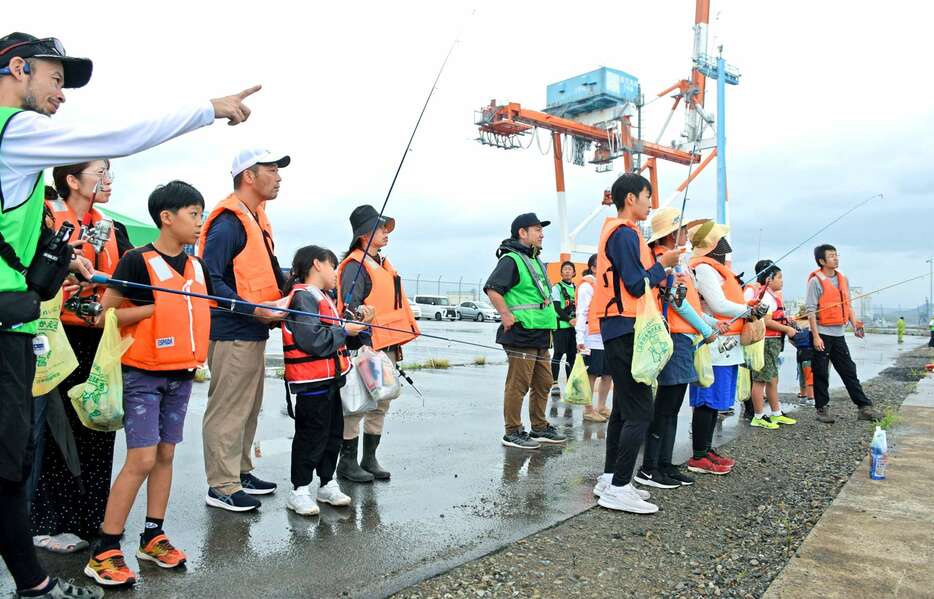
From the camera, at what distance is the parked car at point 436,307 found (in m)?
41.5

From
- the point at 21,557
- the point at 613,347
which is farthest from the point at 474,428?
the point at 21,557

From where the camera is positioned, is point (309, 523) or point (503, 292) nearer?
point (309, 523)

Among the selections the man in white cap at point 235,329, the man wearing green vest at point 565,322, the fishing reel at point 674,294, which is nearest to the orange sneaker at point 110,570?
the man in white cap at point 235,329

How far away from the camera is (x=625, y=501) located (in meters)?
4.21

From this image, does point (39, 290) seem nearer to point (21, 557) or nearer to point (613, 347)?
point (21, 557)

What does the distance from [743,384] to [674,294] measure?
3.05 metres

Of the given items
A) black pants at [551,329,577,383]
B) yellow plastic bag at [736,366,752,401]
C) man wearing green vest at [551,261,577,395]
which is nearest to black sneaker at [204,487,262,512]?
yellow plastic bag at [736,366,752,401]

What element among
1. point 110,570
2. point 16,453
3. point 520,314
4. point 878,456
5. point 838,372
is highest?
point 520,314

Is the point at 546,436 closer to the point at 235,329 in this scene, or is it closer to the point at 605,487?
the point at 605,487

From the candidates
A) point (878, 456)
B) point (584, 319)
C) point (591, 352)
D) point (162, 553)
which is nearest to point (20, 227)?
point (162, 553)

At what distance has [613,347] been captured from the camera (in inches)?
172

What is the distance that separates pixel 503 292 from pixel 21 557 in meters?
4.17

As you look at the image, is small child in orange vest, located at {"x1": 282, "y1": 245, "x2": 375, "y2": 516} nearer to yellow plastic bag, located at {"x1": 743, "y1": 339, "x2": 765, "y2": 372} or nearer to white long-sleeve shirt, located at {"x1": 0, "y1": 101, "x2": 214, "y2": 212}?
white long-sleeve shirt, located at {"x1": 0, "y1": 101, "x2": 214, "y2": 212}

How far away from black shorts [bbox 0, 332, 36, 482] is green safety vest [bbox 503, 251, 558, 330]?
4.12 metres
